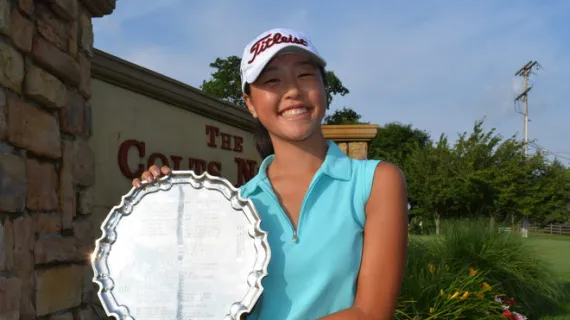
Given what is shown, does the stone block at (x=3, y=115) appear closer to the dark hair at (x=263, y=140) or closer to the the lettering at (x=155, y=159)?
the dark hair at (x=263, y=140)

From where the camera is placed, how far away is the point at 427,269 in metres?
6.13

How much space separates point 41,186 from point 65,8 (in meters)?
1.12

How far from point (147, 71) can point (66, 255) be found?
6.80ft

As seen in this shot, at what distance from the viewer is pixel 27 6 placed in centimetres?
310

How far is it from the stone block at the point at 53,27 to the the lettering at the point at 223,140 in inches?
102

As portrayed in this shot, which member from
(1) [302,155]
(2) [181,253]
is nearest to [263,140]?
(1) [302,155]

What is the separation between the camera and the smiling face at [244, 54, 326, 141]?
1710mm

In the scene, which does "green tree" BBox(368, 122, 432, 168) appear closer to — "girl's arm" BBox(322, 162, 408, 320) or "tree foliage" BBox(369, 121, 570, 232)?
"tree foliage" BBox(369, 121, 570, 232)

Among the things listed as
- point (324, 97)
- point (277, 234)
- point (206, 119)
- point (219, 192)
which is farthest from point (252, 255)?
point (206, 119)

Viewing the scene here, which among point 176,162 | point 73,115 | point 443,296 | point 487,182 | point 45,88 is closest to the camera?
point 45,88

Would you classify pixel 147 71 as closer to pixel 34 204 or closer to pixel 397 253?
pixel 34 204

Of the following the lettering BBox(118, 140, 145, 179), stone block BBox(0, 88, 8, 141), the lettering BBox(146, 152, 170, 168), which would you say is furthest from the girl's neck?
the lettering BBox(146, 152, 170, 168)

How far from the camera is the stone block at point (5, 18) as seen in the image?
2.79 meters

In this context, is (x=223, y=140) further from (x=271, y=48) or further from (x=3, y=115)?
(x=271, y=48)
